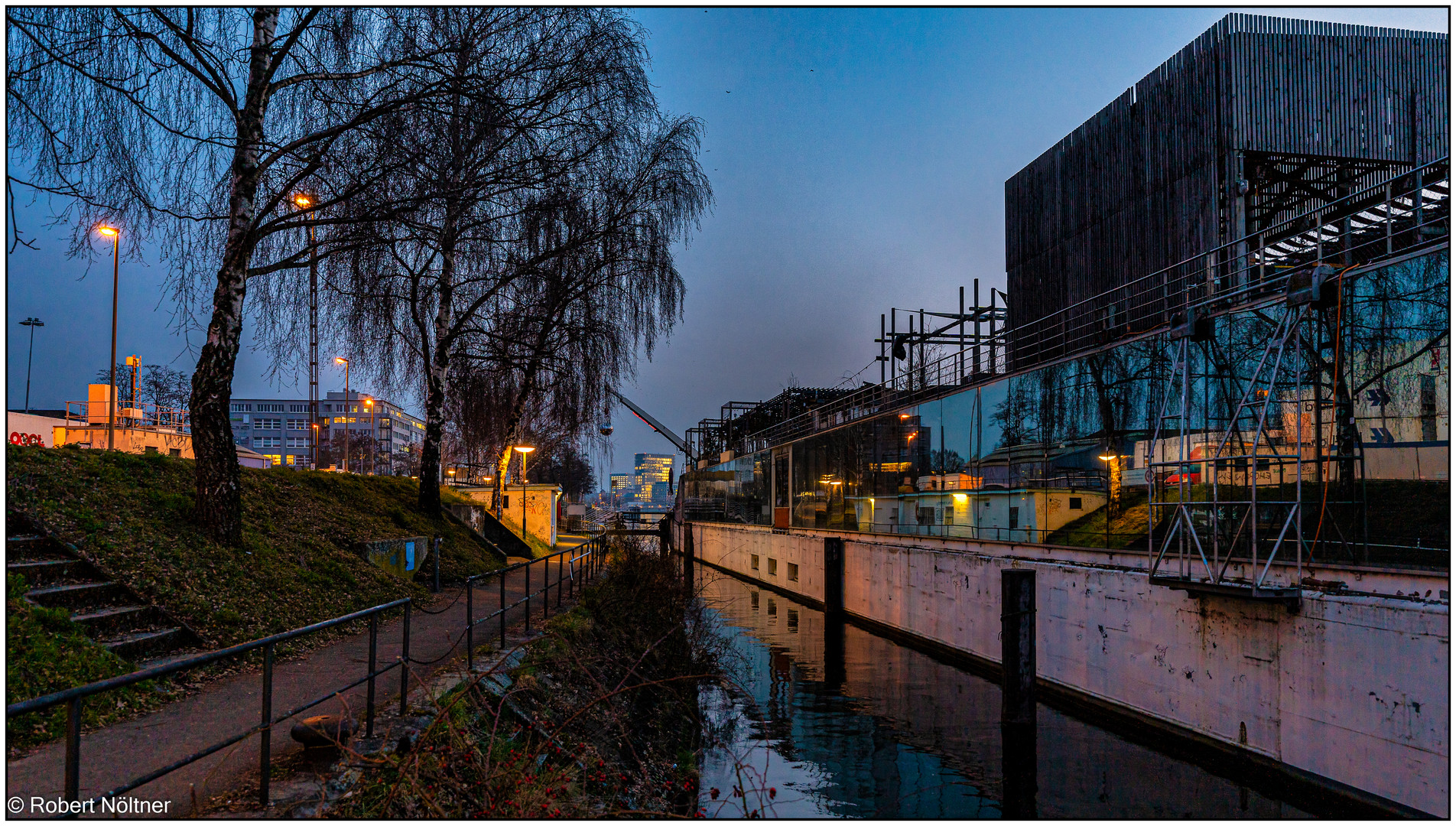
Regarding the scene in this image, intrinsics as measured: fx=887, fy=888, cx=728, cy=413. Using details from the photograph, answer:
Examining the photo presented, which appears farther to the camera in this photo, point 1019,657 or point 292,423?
point 292,423

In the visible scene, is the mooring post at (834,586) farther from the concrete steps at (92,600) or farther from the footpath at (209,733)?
the concrete steps at (92,600)

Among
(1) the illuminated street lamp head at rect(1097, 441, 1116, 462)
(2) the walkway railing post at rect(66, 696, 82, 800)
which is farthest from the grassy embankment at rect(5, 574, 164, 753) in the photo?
(1) the illuminated street lamp head at rect(1097, 441, 1116, 462)

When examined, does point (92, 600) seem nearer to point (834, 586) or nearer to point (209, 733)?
point (209, 733)

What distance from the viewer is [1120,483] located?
14016 millimetres

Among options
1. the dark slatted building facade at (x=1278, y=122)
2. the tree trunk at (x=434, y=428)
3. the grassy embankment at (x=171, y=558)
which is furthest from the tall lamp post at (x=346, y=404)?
the dark slatted building facade at (x=1278, y=122)

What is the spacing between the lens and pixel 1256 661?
938 centimetres

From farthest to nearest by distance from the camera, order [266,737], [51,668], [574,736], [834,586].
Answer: [834,586] < [574,736] < [51,668] < [266,737]

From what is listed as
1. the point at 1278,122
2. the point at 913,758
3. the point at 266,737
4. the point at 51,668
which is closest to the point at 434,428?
the point at 913,758

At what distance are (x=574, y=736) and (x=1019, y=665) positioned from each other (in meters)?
6.89

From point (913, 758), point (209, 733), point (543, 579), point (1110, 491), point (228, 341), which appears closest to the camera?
point (209, 733)

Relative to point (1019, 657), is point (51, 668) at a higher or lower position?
higher

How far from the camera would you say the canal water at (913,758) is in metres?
9.30

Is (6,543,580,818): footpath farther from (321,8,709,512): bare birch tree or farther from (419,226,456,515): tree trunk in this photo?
(419,226,456,515): tree trunk

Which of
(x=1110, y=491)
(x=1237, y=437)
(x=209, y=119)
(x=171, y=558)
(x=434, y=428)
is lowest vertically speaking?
(x=171, y=558)
